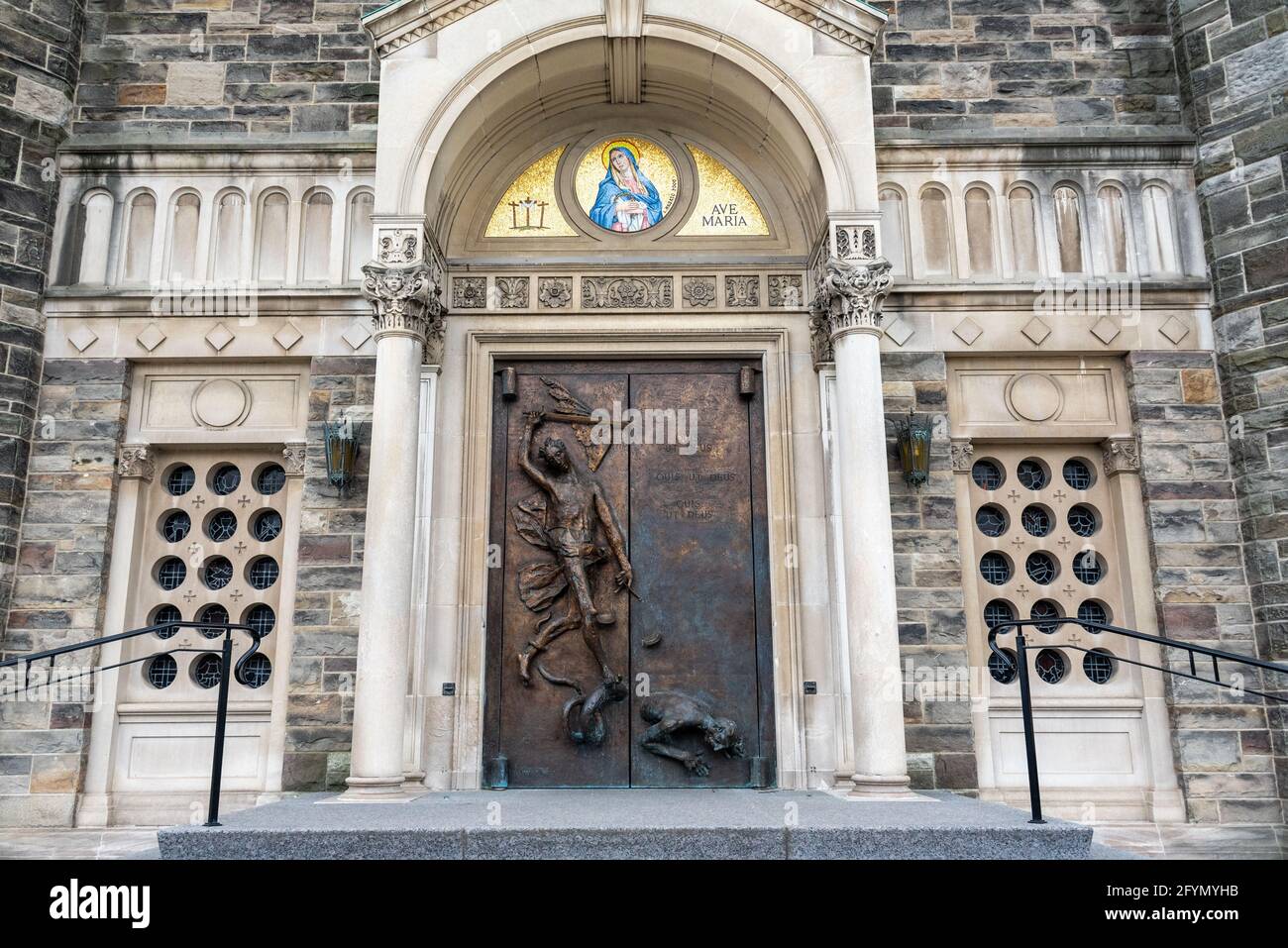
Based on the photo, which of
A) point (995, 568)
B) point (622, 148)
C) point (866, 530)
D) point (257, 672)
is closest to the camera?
point (866, 530)

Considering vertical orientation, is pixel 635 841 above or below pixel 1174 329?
below

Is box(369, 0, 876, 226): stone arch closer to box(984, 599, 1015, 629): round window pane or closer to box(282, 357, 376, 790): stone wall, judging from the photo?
box(282, 357, 376, 790): stone wall

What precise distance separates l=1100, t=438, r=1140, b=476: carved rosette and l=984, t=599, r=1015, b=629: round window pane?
5.47 feet

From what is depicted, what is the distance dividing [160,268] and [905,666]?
8.12 meters

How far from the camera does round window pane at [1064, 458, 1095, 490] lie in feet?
32.6

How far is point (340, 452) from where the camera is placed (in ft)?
30.6

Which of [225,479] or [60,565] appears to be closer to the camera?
[60,565]

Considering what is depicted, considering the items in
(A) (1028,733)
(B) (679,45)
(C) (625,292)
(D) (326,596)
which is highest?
(B) (679,45)

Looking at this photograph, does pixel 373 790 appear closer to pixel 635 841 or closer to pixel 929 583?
pixel 635 841

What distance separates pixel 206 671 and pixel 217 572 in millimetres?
945

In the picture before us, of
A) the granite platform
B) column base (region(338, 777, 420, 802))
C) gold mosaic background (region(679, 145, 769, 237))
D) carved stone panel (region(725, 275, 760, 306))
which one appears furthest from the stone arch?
the granite platform

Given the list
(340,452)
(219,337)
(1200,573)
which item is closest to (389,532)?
(340,452)

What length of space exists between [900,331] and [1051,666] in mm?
3509

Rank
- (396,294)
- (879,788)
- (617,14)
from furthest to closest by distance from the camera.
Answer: (617,14)
(396,294)
(879,788)
